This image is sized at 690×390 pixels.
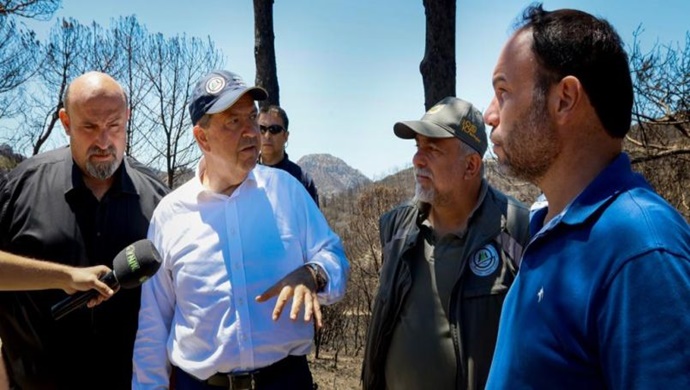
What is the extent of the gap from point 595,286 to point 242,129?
2121 mm

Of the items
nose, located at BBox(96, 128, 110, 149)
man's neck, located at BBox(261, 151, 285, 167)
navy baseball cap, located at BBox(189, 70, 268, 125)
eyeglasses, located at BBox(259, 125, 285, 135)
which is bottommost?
nose, located at BBox(96, 128, 110, 149)

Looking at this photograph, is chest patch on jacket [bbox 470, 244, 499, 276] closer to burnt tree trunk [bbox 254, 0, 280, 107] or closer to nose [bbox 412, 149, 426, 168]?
nose [bbox 412, 149, 426, 168]

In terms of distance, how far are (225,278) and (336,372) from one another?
810 cm

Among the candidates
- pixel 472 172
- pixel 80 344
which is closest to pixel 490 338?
pixel 472 172

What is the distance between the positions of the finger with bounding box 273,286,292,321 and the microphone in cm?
55

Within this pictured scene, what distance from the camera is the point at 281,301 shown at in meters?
2.44

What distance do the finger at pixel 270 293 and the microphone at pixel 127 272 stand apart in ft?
1.52

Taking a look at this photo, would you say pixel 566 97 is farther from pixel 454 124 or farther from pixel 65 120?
pixel 65 120

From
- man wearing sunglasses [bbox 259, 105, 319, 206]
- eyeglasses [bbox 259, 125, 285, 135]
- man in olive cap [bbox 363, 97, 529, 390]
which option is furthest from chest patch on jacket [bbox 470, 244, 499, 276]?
eyeglasses [bbox 259, 125, 285, 135]

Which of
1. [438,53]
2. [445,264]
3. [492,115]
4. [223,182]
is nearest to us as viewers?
[492,115]

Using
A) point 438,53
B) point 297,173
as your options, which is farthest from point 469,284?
point 297,173

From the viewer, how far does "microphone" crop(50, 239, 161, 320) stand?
98.3 inches

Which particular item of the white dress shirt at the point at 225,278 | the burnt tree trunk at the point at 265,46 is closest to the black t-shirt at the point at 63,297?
the white dress shirt at the point at 225,278

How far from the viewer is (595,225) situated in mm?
1386
